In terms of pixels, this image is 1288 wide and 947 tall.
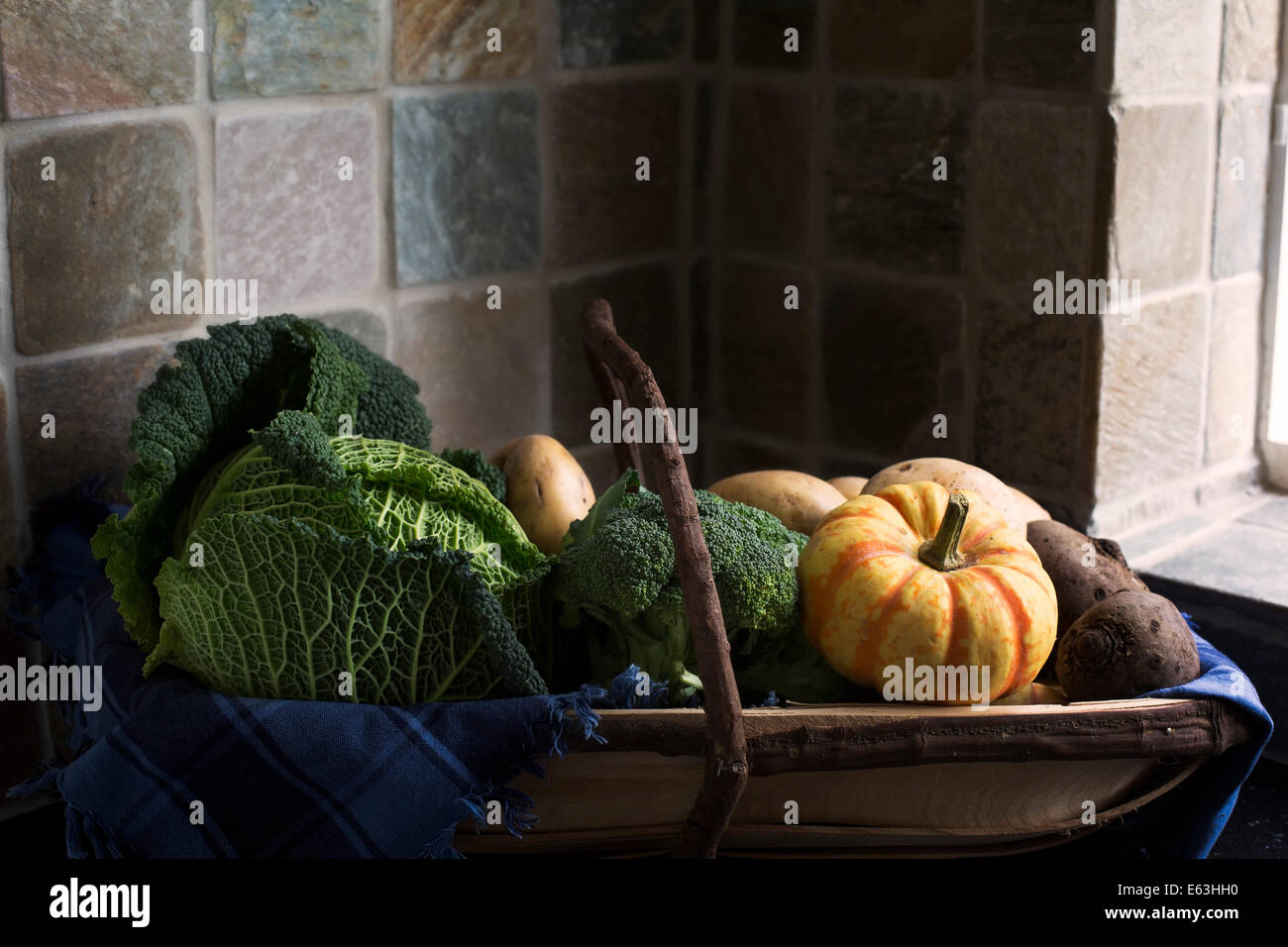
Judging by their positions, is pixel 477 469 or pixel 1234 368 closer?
pixel 477 469

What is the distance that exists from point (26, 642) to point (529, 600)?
2.03 feet

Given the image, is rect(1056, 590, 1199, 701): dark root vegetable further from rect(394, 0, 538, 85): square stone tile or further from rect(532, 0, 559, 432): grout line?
rect(394, 0, 538, 85): square stone tile

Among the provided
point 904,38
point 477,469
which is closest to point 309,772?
point 477,469

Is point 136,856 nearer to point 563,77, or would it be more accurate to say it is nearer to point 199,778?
point 199,778

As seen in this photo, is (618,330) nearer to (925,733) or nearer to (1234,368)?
(1234,368)

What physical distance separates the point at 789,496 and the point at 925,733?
405 mm

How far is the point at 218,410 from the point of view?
1372mm

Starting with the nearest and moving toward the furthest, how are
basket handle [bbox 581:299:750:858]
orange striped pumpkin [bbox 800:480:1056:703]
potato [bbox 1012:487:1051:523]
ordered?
1. basket handle [bbox 581:299:750:858]
2. orange striped pumpkin [bbox 800:480:1056:703]
3. potato [bbox 1012:487:1051:523]

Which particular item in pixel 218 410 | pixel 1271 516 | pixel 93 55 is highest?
pixel 93 55

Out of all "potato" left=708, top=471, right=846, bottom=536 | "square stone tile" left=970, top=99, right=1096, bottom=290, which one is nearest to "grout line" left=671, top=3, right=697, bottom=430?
"square stone tile" left=970, top=99, right=1096, bottom=290

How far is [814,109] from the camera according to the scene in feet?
6.19

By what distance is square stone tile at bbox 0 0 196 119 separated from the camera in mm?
1339

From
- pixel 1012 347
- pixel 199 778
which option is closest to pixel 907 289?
pixel 1012 347

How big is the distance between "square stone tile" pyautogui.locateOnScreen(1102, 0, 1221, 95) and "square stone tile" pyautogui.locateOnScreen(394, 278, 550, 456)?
778mm
